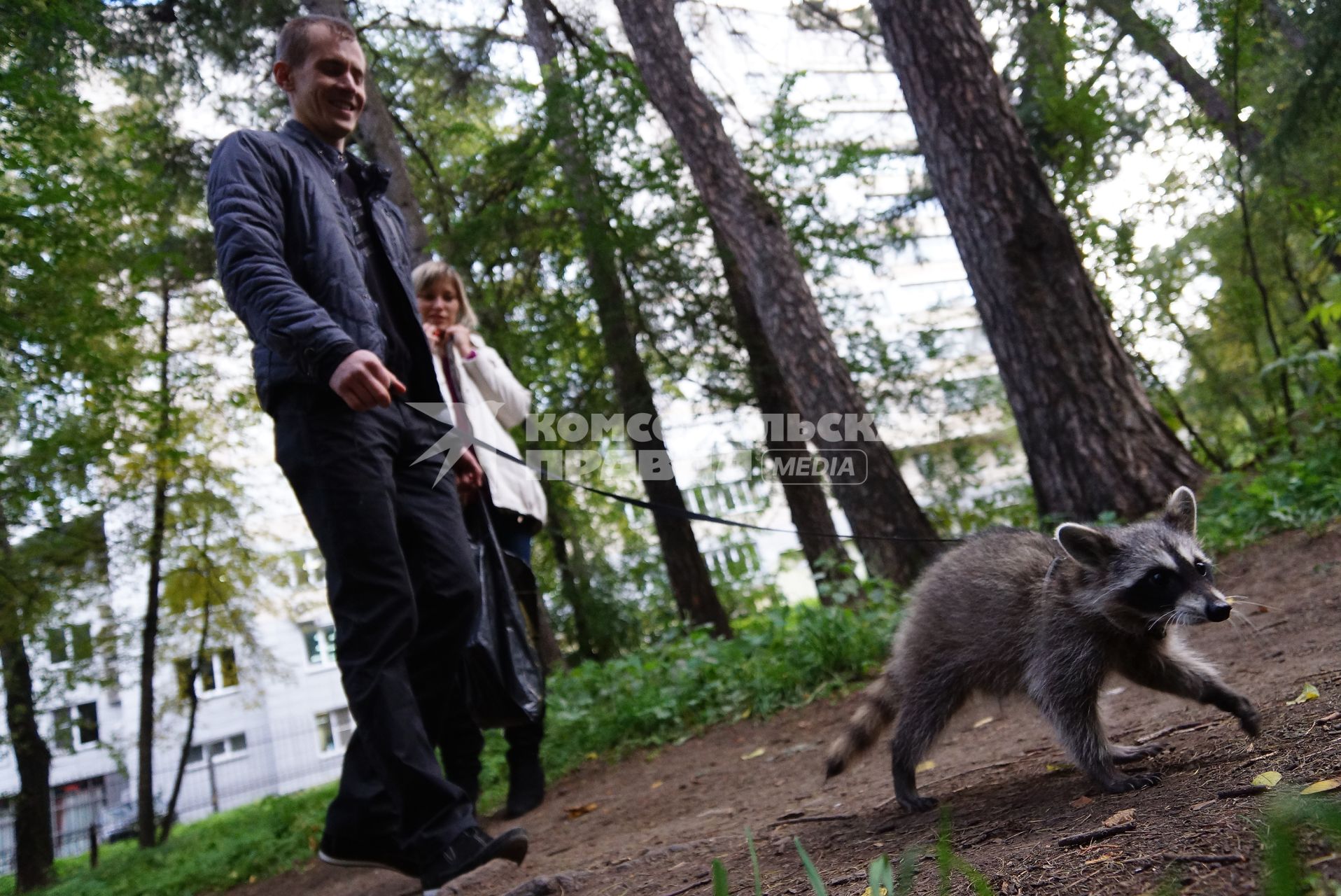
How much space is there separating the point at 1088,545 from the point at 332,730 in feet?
125

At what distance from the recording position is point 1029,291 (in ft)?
23.0

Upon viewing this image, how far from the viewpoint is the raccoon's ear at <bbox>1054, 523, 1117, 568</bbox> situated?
10.8 ft

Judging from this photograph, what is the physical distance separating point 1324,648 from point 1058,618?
1408mm

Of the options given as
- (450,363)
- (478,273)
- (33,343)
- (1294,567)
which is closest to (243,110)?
(478,273)

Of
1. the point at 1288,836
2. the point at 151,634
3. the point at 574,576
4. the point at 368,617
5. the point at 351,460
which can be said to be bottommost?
the point at 1288,836

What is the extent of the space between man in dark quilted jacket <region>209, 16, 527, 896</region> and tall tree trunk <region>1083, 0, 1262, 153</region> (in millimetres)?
8289

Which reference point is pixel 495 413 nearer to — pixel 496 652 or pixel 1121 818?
pixel 496 652

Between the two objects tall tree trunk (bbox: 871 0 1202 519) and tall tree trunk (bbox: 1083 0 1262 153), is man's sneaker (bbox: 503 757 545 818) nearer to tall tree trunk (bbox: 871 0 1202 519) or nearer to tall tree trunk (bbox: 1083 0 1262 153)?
tall tree trunk (bbox: 871 0 1202 519)

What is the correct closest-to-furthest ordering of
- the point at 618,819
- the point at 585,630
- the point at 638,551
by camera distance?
the point at 618,819 < the point at 585,630 < the point at 638,551

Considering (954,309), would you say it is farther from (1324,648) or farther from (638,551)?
(1324,648)

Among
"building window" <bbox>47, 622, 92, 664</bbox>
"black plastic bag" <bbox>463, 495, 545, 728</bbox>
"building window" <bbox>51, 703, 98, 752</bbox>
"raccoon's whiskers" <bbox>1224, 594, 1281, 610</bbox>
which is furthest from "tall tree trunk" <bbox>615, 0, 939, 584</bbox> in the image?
"building window" <bbox>51, 703, 98, 752</bbox>

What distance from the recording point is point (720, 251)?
1176cm

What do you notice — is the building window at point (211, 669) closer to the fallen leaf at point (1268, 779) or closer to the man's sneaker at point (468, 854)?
the man's sneaker at point (468, 854)

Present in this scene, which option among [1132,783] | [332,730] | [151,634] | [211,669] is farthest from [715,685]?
[332,730]
